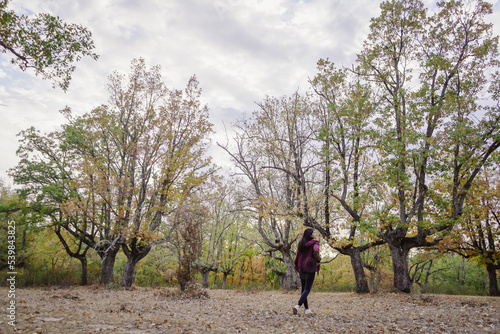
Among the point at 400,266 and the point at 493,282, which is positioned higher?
the point at 400,266

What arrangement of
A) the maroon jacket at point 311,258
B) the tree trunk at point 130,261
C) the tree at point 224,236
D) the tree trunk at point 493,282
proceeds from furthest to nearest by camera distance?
the tree at point 224,236, the tree trunk at point 493,282, the tree trunk at point 130,261, the maroon jacket at point 311,258

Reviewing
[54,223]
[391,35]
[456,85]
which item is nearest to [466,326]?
[456,85]

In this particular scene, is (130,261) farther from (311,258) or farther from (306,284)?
(311,258)

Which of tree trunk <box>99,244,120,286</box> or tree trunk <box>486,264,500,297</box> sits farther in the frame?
tree trunk <box>99,244,120,286</box>

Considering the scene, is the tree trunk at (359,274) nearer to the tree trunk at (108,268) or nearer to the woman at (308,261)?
the woman at (308,261)

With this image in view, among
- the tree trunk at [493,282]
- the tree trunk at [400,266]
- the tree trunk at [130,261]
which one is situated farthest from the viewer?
the tree trunk at [493,282]

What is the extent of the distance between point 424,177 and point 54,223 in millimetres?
21307

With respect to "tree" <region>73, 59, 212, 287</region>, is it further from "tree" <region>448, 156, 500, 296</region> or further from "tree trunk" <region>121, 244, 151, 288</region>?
"tree" <region>448, 156, 500, 296</region>

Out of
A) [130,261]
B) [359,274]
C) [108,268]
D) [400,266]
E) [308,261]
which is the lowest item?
[108,268]

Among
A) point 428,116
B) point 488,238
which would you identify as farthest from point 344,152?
point 488,238

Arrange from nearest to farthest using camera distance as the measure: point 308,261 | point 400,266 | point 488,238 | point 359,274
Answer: point 308,261
point 400,266
point 359,274
point 488,238

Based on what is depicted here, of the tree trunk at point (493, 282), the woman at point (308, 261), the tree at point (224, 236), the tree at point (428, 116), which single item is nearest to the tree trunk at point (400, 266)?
the tree at point (428, 116)

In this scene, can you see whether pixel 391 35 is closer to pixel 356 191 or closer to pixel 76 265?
pixel 356 191

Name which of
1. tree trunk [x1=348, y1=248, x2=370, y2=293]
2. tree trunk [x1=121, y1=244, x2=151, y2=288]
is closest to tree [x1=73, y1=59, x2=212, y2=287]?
tree trunk [x1=121, y1=244, x2=151, y2=288]
